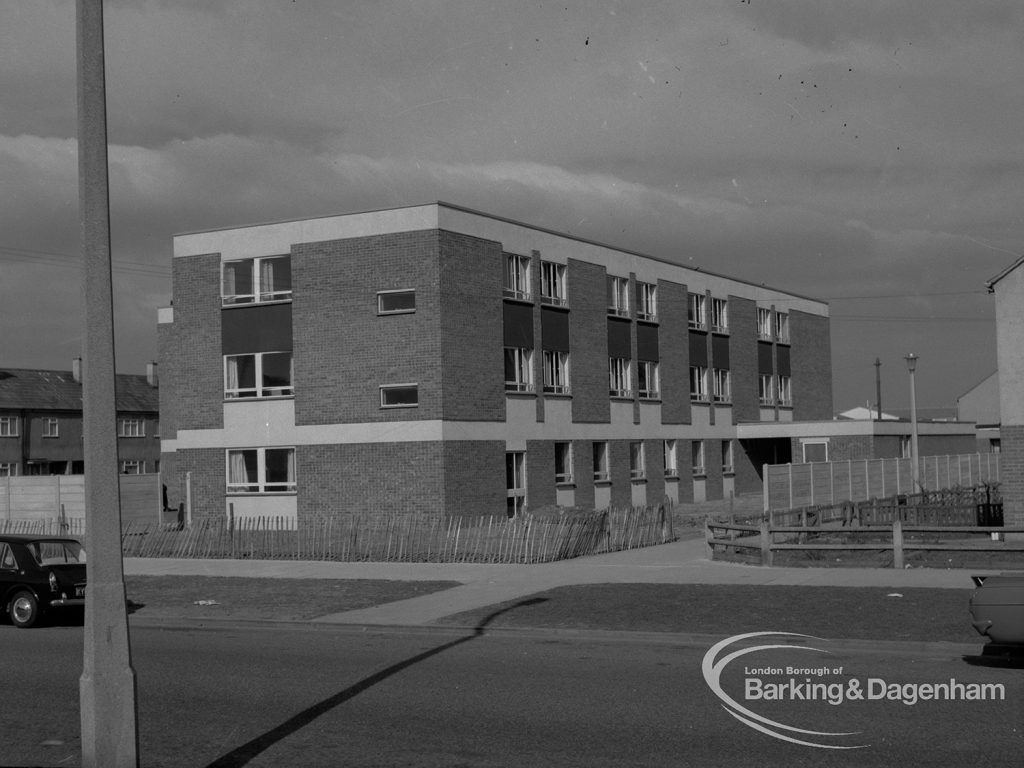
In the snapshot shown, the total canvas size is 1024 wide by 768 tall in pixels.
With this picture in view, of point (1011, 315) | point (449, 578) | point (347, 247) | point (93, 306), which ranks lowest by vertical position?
point (449, 578)

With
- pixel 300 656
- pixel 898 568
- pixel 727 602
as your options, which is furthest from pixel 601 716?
pixel 898 568

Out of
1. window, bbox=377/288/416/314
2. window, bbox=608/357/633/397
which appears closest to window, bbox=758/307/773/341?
window, bbox=608/357/633/397

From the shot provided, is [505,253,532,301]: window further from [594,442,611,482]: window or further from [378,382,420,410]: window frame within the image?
[594,442,611,482]: window

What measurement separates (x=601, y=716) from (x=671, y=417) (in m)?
39.1

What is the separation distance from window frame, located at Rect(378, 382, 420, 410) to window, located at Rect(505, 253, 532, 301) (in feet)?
17.2

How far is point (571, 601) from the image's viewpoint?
1812 cm

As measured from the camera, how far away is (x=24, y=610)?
1778 centimetres

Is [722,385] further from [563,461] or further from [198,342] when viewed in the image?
[198,342]

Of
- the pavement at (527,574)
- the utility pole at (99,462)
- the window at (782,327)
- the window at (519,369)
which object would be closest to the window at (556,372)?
the window at (519,369)

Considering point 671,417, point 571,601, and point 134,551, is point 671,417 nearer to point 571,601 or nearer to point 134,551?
point 134,551

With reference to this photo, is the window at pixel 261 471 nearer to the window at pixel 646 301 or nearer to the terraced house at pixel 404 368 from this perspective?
the terraced house at pixel 404 368

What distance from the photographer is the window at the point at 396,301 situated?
1417 inches

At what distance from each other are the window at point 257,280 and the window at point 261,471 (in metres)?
5.05

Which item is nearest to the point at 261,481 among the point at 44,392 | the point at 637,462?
the point at 637,462
